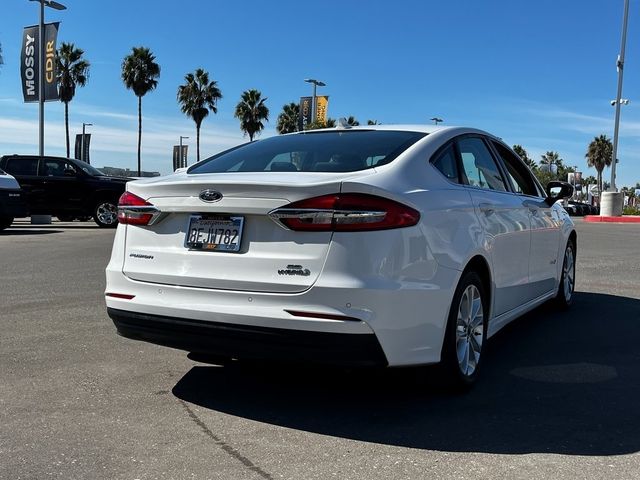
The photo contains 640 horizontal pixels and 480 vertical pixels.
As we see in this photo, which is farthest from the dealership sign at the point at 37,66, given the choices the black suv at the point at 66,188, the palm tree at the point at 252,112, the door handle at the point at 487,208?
the palm tree at the point at 252,112

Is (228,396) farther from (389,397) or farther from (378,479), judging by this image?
(378,479)

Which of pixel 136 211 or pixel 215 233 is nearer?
pixel 215 233

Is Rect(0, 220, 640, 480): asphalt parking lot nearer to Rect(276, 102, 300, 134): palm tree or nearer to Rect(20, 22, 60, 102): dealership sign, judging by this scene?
Rect(20, 22, 60, 102): dealership sign

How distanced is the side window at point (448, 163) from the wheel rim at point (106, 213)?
1445cm

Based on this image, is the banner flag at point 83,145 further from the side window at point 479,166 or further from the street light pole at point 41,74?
the side window at point 479,166

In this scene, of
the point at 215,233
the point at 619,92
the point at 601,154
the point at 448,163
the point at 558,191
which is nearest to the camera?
the point at 215,233

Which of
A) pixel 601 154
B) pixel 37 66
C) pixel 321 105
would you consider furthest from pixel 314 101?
pixel 601 154

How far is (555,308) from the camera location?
22.1ft

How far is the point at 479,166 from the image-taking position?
4.69 metres

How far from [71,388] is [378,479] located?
6.97 ft

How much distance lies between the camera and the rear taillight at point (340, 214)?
10.6 feet

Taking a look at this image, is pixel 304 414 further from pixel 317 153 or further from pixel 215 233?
pixel 317 153

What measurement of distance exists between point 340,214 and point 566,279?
4118mm

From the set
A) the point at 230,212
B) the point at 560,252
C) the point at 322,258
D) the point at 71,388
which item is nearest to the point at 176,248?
the point at 230,212
